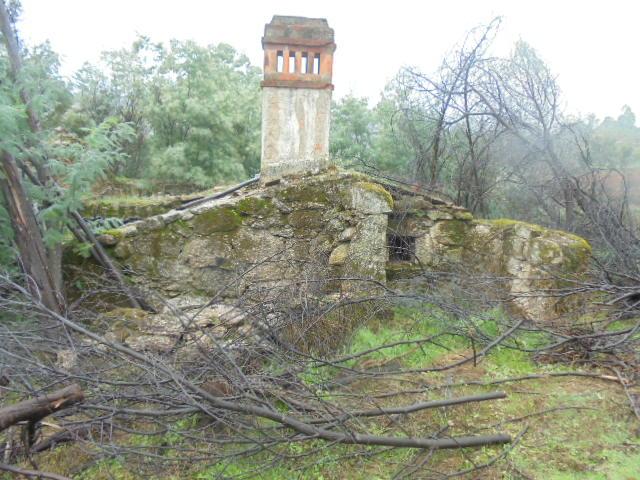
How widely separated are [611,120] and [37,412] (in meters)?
24.4

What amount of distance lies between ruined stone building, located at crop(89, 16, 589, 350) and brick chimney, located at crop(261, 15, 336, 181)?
1 cm

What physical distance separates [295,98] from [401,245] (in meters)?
2.56

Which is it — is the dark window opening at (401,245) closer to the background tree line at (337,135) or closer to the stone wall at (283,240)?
the stone wall at (283,240)

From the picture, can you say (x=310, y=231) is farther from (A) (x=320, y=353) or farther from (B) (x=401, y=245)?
(A) (x=320, y=353)

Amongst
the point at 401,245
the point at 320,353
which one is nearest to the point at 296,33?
the point at 401,245

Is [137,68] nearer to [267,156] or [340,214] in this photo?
[267,156]

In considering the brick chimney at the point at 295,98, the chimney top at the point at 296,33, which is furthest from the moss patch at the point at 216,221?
the chimney top at the point at 296,33

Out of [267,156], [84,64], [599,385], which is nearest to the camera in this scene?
[599,385]

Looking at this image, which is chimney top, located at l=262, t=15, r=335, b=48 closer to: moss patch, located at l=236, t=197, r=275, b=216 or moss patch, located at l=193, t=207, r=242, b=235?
moss patch, located at l=236, t=197, r=275, b=216

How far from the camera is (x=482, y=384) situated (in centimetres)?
358

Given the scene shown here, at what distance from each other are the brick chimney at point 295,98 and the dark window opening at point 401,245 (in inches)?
56.3

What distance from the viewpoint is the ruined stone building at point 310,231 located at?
558 cm

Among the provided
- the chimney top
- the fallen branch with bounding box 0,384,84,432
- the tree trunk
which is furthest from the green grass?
the chimney top

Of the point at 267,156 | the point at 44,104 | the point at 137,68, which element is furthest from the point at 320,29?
the point at 137,68
